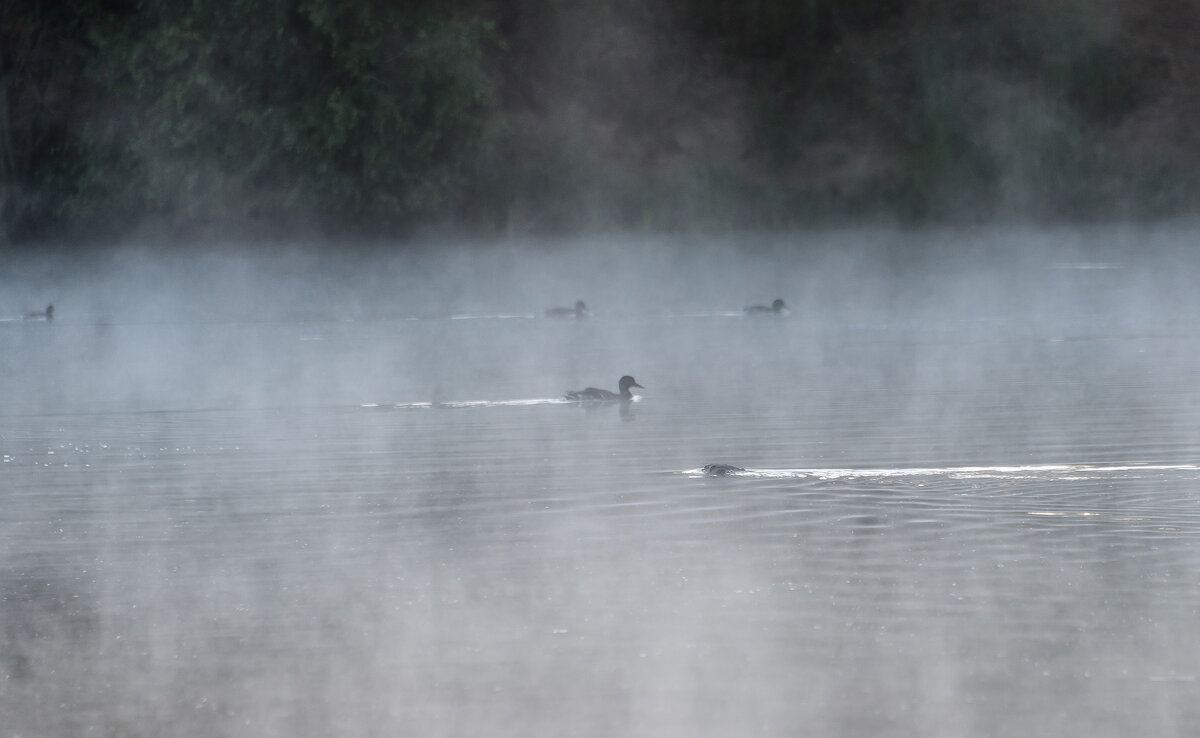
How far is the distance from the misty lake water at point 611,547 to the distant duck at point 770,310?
660cm

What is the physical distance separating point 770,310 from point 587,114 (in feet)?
53.9

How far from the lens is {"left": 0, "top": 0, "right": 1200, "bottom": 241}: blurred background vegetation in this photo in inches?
1321

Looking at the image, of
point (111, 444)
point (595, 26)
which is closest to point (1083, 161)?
point (595, 26)

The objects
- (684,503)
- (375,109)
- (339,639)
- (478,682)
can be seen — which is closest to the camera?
(478,682)

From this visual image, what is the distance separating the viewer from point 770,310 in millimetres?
26016

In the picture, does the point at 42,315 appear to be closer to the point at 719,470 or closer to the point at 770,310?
the point at 770,310

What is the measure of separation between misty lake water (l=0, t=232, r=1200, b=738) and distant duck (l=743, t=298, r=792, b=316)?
21.6ft

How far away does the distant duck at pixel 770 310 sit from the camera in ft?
84.8

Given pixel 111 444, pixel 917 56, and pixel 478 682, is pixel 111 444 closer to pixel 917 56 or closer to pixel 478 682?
pixel 478 682

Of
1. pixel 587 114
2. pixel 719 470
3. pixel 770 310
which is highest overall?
pixel 587 114

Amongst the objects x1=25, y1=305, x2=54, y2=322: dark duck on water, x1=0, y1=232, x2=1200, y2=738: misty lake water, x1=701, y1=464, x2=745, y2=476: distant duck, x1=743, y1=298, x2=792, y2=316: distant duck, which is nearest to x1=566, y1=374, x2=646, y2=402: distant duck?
x1=0, y1=232, x2=1200, y2=738: misty lake water

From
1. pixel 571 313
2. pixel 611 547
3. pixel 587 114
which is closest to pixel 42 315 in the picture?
pixel 571 313

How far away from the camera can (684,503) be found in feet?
31.1

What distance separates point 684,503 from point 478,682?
3.41 m
